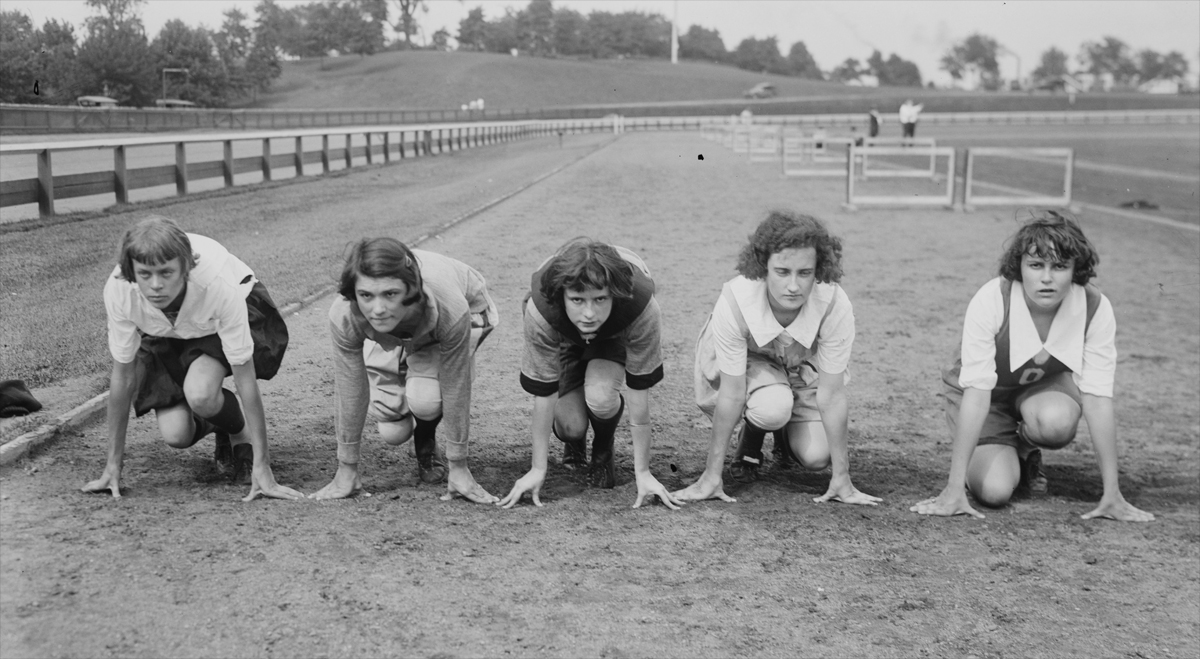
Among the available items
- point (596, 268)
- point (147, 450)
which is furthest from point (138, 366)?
point (596, 268)

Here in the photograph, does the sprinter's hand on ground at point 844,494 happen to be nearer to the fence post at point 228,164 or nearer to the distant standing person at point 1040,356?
the distant standing person at point 1040,356

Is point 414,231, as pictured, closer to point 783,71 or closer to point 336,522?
point 336,522

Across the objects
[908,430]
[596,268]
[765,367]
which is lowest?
[908,430]

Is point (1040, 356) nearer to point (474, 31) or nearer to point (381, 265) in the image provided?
point (381, 265)

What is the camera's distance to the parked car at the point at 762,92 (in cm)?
11181

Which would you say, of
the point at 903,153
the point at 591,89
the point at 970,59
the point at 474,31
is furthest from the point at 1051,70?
the point at 903,153

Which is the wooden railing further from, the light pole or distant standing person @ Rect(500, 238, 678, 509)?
distant standing person @ Rect(500, 238, 678, 509)

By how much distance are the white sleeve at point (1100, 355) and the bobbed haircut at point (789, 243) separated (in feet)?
3.91

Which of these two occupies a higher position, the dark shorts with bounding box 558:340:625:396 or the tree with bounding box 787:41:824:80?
the tree with bounding box 787:41:824:80

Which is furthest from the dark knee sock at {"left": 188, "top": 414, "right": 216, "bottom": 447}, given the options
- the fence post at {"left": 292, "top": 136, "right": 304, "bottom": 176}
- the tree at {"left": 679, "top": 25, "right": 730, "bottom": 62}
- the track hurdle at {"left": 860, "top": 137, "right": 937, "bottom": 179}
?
the tree at {"left": 679, "top": 25, "right": 730, "bottom": 62}

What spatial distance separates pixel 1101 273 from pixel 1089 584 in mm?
8782

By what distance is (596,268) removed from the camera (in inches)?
161

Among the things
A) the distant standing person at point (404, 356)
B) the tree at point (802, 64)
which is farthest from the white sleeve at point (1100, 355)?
the tree at point (802, 64)

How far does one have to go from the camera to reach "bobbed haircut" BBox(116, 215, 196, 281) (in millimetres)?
4083
